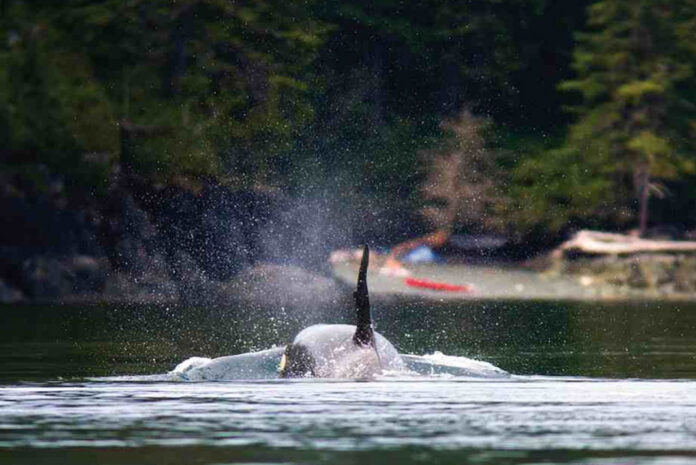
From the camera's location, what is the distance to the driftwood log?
197 ft

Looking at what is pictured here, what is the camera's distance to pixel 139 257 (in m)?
55.9

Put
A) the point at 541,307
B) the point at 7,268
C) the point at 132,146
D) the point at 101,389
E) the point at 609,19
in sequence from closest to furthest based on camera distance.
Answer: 1. the point at 101,389
2. the point at 541,307
3. the point at 7,268
4. the point at 132,146
5. the point at 609,19

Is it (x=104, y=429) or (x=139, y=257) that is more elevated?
(x=139, y=257)

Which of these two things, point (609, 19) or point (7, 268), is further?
point (609, 19)

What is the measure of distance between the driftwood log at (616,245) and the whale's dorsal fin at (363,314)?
35648mm

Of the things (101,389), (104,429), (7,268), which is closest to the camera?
(104,429)

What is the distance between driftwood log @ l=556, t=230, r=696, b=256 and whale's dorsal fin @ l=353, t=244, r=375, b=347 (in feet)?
117

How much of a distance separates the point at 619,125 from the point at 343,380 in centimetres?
4101

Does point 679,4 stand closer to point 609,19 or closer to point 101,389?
point 609,19

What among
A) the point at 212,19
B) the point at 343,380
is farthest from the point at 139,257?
the point at 343,380

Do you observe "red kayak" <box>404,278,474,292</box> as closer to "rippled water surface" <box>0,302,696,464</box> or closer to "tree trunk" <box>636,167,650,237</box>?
"tree trunk" <box>636,167,650,237</box>

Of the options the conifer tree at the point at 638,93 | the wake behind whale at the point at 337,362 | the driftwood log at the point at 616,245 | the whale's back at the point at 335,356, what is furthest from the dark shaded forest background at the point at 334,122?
the whale's back at the point at 335,356

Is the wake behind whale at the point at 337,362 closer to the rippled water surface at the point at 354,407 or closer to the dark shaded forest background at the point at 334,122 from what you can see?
the rippled water surface at the point at 354,407

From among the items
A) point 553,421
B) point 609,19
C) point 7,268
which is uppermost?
point 609,19
